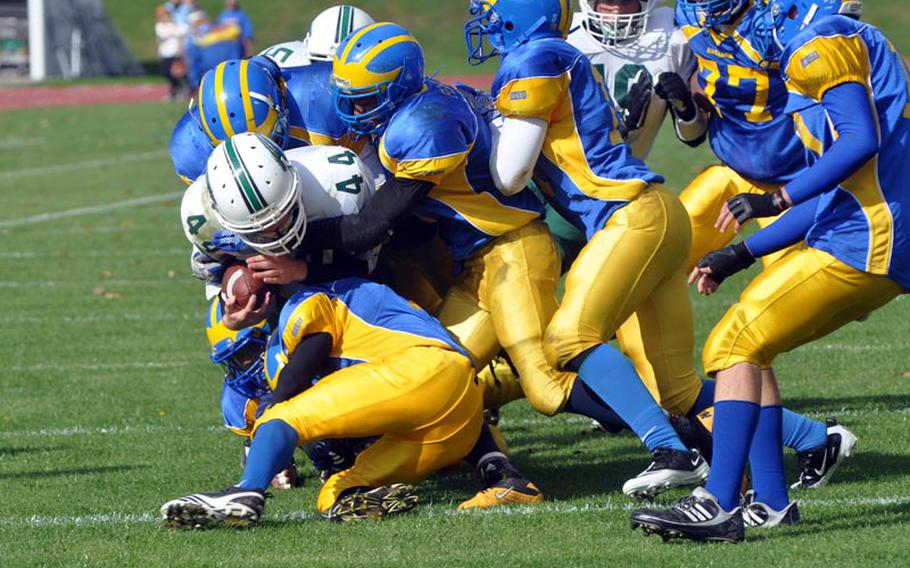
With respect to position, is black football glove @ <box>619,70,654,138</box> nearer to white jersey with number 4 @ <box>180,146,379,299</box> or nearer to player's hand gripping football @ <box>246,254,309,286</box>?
white jersey with number 4 @ <box>180,146,379,299</box>

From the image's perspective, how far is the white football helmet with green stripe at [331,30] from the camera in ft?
22.4

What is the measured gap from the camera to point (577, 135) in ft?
19.2

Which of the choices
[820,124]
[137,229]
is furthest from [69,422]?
[137,229]

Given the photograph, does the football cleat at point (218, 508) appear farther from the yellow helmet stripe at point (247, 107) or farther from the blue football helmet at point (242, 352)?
the yellow helmet stripe at point (247, 107)

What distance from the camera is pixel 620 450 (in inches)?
261

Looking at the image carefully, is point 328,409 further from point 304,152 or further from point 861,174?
point 861,174

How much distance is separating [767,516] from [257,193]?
201 cm

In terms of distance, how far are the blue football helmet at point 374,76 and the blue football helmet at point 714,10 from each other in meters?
1.05

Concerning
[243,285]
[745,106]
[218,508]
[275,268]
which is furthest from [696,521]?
[745,106]

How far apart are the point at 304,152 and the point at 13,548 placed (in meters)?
1.75

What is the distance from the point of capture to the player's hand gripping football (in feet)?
18.4

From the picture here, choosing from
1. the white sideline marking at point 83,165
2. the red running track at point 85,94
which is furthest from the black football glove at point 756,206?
the red running track at point 85,94

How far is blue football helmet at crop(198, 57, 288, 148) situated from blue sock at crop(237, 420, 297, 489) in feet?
4.28

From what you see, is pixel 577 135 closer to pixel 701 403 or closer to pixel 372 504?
pixel 701 403
